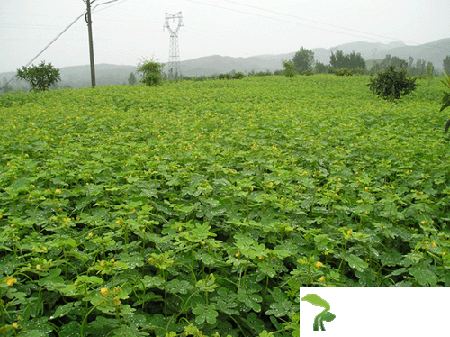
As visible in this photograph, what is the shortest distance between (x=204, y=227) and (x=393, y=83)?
42.7 ft

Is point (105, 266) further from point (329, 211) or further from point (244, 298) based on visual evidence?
point (329, 211)

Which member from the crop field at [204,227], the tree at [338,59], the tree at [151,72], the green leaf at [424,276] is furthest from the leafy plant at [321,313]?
the tree at [338,59]

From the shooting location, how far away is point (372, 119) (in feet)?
22.6

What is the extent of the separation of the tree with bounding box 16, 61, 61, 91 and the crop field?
16443 mm

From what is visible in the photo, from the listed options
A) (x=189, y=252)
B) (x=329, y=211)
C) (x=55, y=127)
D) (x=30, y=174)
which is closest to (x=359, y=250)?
(x=329, y=211)

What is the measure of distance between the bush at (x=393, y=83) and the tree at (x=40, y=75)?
18302 millimetres

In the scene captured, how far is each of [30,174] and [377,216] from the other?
3.36 metres

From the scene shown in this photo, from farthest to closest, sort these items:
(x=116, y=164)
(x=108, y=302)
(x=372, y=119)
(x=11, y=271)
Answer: (x=372, y=119)
(x=116, y=164)
(x=11, y=271)
(x=108, y=302)

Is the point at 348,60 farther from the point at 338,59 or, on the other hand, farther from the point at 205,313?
the point at 205,313

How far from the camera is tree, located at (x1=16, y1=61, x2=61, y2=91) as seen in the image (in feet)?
61.7

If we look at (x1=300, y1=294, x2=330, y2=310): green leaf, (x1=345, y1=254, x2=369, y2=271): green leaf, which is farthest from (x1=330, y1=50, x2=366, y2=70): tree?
(x1=300, y1=294, x2=330, y2=310): green leaf

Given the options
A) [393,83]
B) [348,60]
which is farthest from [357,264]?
[348,60]

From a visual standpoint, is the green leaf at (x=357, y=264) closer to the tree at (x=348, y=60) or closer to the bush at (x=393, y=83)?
the bush at (x=393, y=83)

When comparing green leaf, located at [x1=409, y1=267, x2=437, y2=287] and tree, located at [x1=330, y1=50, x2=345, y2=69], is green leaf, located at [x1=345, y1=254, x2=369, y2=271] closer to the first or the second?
green leaf, located at [x1=409, y1=267, x2=437, y2=287]
